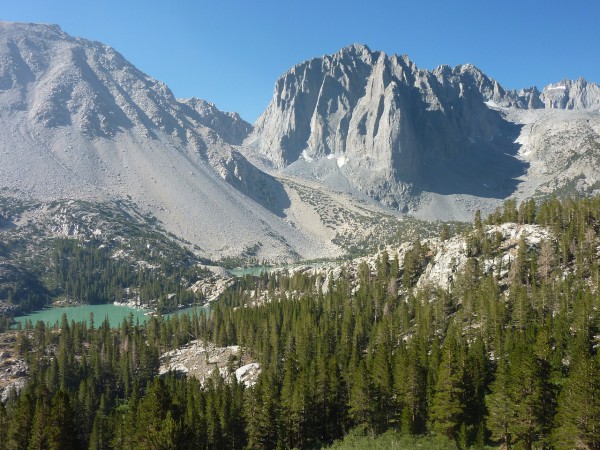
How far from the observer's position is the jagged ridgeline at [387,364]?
4547 cm

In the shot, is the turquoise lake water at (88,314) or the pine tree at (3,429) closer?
the pine tree at (3,429)

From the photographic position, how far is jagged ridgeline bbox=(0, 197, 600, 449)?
4547 cm

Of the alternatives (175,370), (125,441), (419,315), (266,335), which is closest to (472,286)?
(419,315)

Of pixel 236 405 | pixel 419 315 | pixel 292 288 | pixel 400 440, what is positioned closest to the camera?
pixel 400 440

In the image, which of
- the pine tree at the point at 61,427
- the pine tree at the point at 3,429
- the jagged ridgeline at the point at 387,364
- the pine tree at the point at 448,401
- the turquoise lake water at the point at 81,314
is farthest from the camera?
the turquoise lake water at the point at 81,314

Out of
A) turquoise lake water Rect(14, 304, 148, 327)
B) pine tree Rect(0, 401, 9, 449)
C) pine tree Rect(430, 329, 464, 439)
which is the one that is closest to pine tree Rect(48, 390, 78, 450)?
pine tree Rect(0, 401, 9, 449)

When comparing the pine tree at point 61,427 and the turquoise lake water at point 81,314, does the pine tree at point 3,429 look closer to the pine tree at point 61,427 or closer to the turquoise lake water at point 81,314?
the pine tree at point 61,427

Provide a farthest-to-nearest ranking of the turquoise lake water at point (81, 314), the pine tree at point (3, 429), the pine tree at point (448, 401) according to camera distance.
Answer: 1. the turquoise lake water at point (81, 314)
2. the pine tree at point (3, 429)
3. the pine tree at point (448, 401)

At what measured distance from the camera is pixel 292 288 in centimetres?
17125

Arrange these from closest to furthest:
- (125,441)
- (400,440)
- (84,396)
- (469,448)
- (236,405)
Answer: (469,448), (400,440), (125,441), (236,405), (84,396)

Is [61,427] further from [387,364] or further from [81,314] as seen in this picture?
[81,314]

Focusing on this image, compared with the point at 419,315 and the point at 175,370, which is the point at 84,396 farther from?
the point at 419,315

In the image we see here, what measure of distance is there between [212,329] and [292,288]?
168ft

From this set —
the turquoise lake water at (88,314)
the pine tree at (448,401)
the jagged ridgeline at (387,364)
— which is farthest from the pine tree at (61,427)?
the turquoise lake water at (88,314)
